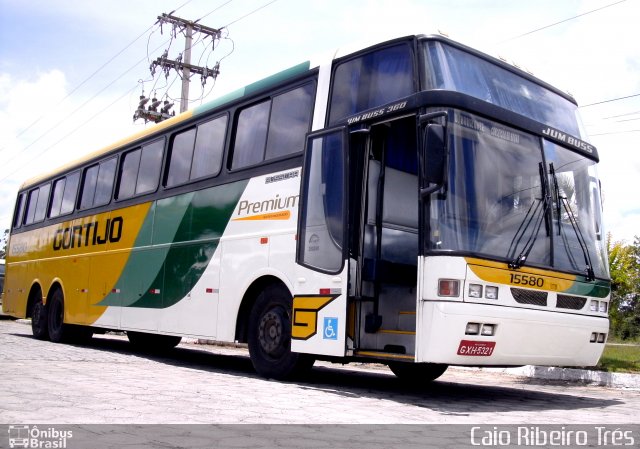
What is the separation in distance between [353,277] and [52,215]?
10791mm

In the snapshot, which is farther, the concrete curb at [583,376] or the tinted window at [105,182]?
the tinted window at [105,182]

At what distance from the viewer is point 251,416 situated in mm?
5754

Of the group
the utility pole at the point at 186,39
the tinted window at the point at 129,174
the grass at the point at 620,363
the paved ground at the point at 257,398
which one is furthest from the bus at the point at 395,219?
the utility pole at the point at 186,39

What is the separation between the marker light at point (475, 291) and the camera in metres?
6.67

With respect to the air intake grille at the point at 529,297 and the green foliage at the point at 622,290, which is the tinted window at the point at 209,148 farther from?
the green foliage at the point at 622,290

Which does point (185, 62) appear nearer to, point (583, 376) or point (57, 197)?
point (57, 197)

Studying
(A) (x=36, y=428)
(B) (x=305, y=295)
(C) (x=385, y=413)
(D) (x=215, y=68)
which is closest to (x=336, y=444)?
(C) (x=385, y=413)

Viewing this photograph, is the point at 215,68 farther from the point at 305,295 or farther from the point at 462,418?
the point at 462,418

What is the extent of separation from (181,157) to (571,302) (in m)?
6.52

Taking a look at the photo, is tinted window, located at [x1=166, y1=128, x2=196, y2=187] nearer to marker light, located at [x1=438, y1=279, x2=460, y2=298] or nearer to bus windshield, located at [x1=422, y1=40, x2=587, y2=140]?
bus windshield, located at [x1=422, y1=40, x2=587, y2=140]

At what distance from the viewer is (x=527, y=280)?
7.12m

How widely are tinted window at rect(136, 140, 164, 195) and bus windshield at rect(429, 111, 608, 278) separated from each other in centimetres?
643

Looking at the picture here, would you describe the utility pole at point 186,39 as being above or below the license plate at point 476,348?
above

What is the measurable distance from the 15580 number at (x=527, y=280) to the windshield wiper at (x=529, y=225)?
101mm
